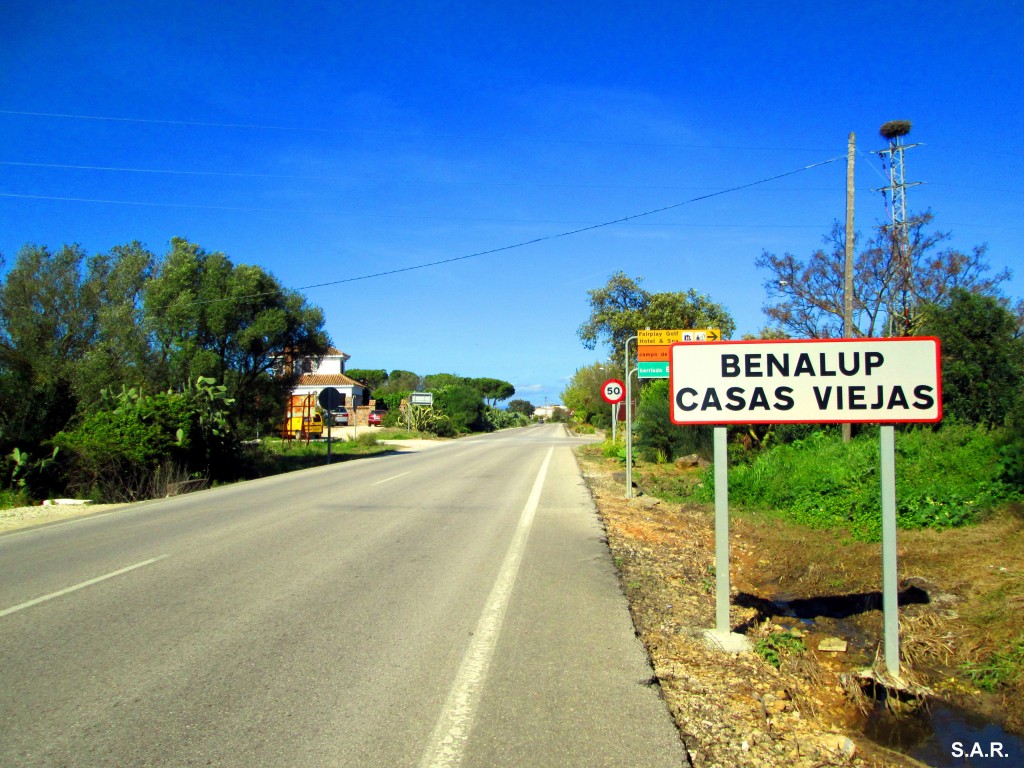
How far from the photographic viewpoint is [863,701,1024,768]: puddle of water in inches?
159

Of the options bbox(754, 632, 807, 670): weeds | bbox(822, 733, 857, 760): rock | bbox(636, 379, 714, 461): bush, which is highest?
bbox(636, 379, 714, 461): bush

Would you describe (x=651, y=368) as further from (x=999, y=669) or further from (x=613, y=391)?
(x=999, y=669)

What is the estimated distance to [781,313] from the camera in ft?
107

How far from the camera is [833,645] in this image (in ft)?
19.3

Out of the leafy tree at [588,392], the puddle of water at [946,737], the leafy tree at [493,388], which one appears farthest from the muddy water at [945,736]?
the leafy tree at [493,388]

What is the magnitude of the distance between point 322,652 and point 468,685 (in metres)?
1.23

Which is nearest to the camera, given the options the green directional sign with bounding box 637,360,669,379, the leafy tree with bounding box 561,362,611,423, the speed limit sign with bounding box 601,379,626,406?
the green directional sign with bounding box 637,360,669,379

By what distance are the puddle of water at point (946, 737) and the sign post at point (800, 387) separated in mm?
977

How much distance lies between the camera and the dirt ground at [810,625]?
4.26 m

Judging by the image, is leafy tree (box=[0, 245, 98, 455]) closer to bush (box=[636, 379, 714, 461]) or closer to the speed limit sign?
the speed limit sign

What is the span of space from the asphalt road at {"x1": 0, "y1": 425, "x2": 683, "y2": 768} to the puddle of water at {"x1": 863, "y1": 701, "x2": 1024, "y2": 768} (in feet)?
4.30

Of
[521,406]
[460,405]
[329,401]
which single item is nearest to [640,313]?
[329,401]

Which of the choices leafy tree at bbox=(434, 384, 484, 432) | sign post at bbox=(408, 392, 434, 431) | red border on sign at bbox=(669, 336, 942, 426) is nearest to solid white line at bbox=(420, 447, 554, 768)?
red border on sign at bbox=(669, 336, 942, 426)

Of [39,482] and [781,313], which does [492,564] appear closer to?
[39,482]
